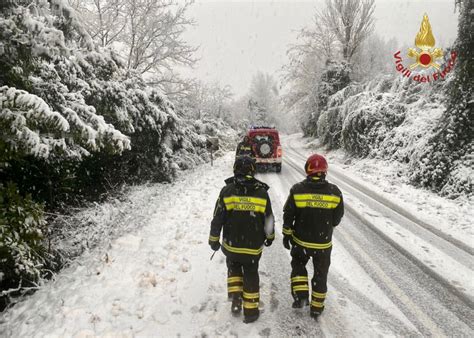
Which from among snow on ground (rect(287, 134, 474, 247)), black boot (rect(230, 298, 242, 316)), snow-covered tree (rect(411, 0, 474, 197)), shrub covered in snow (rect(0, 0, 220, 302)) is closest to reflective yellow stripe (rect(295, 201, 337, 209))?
black boot (rect(230, 298, 242, 316))

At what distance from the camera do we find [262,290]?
4.82 m

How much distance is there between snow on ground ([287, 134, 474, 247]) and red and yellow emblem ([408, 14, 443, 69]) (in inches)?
208

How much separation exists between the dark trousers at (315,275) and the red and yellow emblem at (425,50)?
1473 centimetres

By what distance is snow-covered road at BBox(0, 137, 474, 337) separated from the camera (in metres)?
3.96

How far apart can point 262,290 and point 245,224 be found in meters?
1.50

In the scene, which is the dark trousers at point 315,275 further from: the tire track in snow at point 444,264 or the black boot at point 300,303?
the tire track in snow at point 444,264

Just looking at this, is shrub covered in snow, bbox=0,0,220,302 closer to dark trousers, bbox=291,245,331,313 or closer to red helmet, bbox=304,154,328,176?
red helmet, bbox=304,154,328,176

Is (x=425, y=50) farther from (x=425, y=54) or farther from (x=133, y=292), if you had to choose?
(x=133, y=292)

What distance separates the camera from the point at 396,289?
A: 15.9ft

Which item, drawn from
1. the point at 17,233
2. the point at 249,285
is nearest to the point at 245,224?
the point at 249,285

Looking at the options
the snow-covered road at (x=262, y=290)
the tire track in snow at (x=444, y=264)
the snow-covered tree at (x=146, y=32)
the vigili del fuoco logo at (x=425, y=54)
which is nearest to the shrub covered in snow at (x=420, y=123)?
the vigili del fuoco logo at (x=425, y=54)

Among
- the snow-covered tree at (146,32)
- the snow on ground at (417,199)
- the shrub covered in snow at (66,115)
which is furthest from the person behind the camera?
the snow-covered tree at (146,32)

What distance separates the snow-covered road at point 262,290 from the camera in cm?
396

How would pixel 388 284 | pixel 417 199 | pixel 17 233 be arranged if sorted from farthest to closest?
1. pixel 417 199
2. pixel 388 284
3. pixel 17 233
